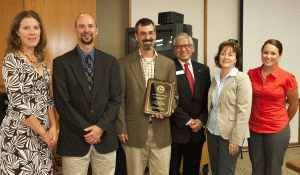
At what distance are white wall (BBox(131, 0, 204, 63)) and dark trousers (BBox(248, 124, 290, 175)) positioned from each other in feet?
7.38

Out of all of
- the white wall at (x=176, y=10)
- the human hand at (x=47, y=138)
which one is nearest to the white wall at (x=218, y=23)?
the white wall at (x=176, y=10)

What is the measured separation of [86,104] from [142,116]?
0.48m

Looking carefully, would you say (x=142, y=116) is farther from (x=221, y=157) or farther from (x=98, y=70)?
(x=221, y=157)

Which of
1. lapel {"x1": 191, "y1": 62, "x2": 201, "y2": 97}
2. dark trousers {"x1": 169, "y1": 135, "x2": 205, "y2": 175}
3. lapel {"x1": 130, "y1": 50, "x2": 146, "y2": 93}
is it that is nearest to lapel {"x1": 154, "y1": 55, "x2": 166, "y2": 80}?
lapel {"x1": 130, "y1": 50, "x2": 146, "y2": 93}

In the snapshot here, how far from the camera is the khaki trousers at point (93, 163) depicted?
1.77 metres

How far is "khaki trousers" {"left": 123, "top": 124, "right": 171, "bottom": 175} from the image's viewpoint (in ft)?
6.63

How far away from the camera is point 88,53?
186 cm

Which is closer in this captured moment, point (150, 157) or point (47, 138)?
point (47, 138)

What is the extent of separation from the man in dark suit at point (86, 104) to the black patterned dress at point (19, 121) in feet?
Answer: 0.58

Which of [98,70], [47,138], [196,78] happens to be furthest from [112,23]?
[47,138]

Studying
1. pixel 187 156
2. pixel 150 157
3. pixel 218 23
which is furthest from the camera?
pixel 218 23

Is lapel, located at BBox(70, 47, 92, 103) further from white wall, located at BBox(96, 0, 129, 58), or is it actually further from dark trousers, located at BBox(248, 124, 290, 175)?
white wall, located at BBox(96, 0, 129, 58)

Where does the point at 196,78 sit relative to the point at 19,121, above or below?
above

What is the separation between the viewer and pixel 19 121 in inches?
61.4
